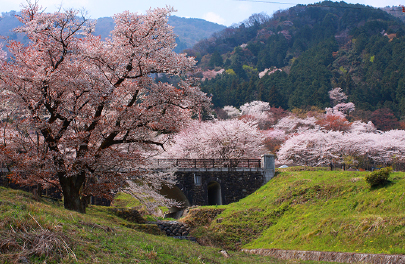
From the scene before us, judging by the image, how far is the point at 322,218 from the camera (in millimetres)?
13070

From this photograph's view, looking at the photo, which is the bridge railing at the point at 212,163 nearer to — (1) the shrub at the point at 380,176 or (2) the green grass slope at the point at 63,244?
(1) the shrub at the point at 380,176

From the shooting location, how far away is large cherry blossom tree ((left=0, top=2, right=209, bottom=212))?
35.2ft

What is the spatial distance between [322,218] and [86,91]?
35.3ft

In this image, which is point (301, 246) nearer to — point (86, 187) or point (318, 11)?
point (86, 187)

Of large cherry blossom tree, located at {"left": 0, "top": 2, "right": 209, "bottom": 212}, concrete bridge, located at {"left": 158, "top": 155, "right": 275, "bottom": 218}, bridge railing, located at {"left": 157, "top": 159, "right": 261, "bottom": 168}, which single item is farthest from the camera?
bridge railing, located at {"left": 157, "top": 159, "right": 261, "bottom": 168}

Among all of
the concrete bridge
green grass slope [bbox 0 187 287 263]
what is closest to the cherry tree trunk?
green grass slope [bbox 0 187 287 263]

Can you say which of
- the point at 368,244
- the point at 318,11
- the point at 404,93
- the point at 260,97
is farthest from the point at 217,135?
the point at 318,11

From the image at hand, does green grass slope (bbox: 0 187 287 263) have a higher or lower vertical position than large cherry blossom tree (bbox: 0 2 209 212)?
lower

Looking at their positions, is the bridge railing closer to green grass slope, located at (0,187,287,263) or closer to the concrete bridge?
the concrete bridge

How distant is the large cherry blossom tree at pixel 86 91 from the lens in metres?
10.7

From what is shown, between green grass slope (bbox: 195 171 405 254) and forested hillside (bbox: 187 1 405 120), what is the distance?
A: 24.0m

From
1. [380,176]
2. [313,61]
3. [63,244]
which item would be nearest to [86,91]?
[63,244]

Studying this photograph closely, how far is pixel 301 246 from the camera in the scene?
458 inches

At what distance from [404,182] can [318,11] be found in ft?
347
